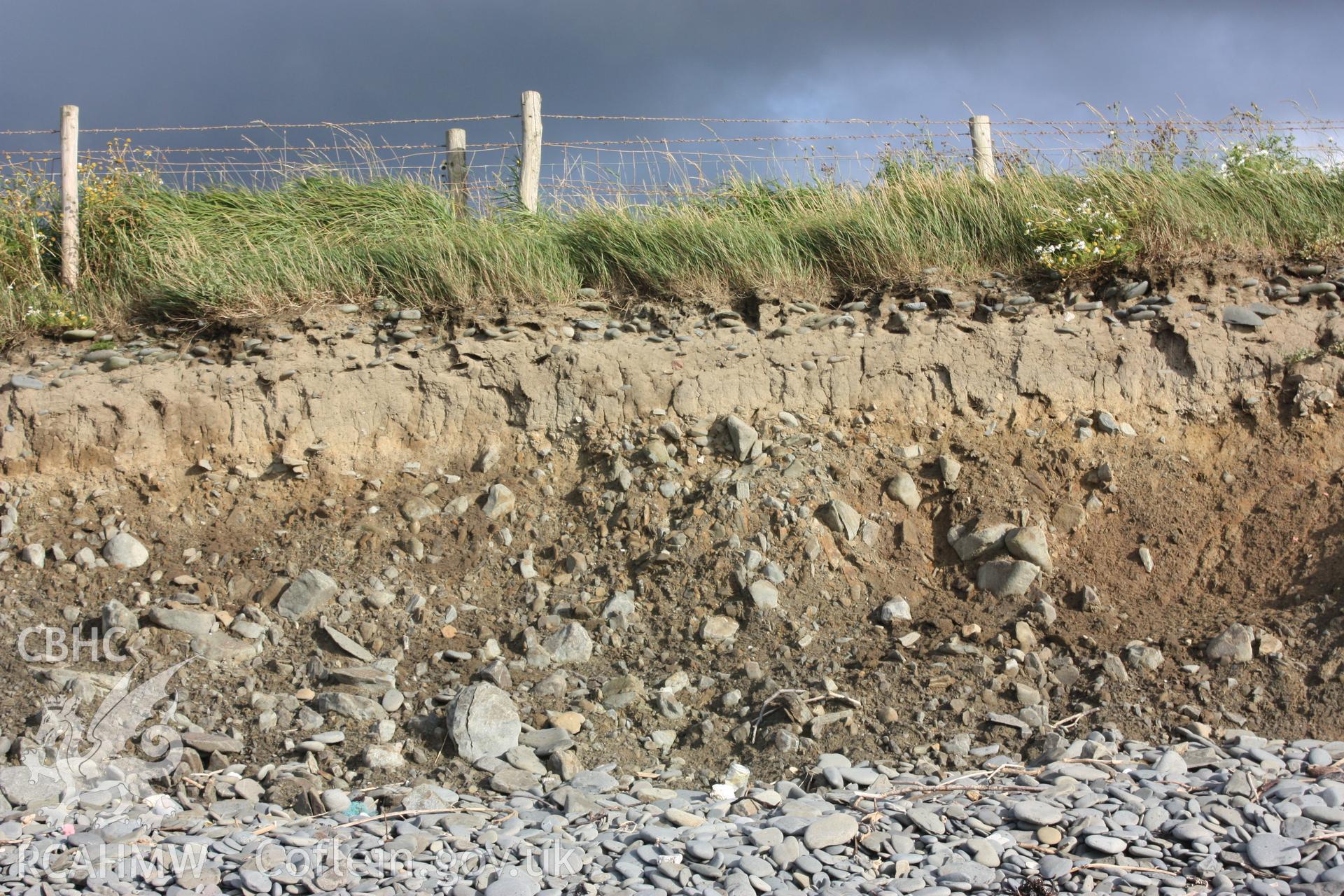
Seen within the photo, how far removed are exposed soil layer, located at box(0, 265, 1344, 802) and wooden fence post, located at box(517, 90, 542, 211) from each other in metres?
1.63

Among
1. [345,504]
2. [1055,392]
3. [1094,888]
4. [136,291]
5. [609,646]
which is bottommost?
[1094,888]

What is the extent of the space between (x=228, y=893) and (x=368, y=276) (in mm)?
4005

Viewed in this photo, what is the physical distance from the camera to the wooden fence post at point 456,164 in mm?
7297

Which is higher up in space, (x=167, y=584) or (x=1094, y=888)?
(x=167, y=584)

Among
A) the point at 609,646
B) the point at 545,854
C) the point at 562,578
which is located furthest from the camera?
the point at 562,578

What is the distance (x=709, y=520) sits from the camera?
517cm

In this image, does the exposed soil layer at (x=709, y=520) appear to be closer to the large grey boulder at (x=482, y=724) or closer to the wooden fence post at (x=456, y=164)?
the large grey boulder at (x=482, y=724)

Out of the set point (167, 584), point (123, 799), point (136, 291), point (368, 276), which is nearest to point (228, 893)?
point (123, 799)

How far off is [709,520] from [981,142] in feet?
14.0

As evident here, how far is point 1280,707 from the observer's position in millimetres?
4191

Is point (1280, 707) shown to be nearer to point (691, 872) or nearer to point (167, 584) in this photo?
point (691, 872)

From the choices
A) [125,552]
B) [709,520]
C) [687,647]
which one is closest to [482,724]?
[687,647]

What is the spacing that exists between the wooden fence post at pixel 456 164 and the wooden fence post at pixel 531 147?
399mm

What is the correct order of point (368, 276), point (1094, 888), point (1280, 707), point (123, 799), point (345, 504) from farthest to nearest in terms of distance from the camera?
point (368, 276)
point (345, 504)
point (1280, 707)
point (123, 799)
point (1094, 888)
